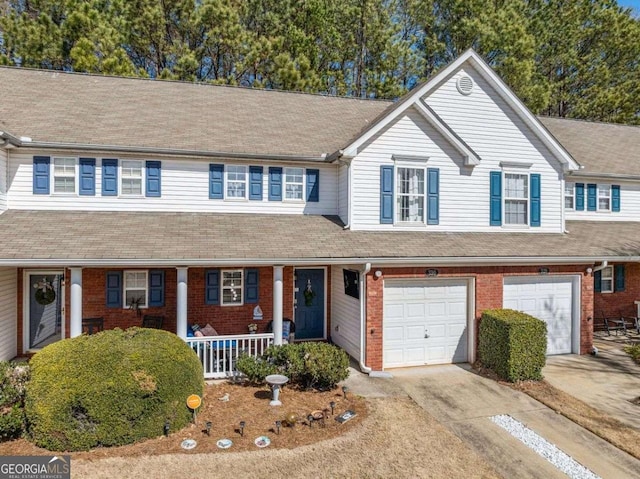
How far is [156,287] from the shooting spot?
38.8 ft

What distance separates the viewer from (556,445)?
715 centimetres

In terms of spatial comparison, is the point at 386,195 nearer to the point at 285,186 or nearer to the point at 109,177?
the point at 285,186

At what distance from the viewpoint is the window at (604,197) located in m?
16.0

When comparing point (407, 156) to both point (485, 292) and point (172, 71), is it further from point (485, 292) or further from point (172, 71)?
point (172, 71)

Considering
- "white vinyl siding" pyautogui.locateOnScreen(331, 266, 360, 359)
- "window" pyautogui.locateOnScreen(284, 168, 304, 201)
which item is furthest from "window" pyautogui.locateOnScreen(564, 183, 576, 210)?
"window" pyautogui.locateOnScreen(284, 168, 304, 201)

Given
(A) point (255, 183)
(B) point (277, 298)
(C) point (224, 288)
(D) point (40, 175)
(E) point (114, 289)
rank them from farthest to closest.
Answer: (A) point (255, 183)
(C) point (224, 288)
(E) point (114, 289)
(D) point (40, 175)
(B) point (277, 298)

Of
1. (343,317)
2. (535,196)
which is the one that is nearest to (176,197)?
(343,317)

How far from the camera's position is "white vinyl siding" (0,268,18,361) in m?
10.6

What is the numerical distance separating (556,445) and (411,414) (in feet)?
8.40

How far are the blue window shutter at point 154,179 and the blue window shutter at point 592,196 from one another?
15.7 meters

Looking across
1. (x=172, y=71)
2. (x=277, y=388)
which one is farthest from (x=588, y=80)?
(x=277, y=388)

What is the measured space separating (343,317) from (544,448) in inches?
241

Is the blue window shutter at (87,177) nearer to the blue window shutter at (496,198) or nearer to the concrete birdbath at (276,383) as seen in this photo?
the concrete birdbath at (276,383)

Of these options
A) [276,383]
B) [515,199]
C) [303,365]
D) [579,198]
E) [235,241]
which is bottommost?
[276,383]
